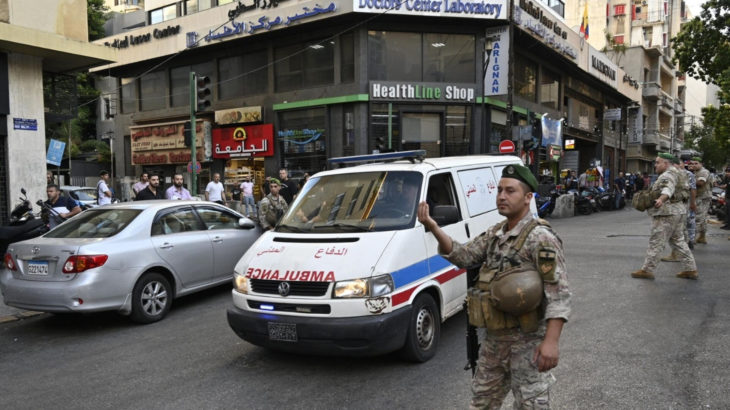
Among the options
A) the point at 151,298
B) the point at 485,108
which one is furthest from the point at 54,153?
the point at 485,108

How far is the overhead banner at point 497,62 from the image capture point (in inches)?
806

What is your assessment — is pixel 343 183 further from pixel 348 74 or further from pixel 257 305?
pixel 348 74

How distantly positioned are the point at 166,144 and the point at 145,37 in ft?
18.6

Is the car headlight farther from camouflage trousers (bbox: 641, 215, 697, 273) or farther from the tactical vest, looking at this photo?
camouflage trousers (bbox: 641, 215, 697, 273)

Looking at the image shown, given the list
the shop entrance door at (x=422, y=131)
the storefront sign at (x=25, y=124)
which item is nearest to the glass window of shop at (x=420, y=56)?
the shop entrance door at (x=422, y=131)

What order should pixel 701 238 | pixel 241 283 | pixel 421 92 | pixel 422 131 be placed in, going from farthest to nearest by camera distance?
pixel 422 131
pixel 421 92
pixel 701 238
pixel 241 283

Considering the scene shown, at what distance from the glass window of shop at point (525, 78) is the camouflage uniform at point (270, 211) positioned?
18476 millimetres

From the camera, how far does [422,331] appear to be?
455 centimetres

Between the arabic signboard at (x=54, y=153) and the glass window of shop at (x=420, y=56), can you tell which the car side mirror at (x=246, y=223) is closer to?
the arabic signboard at (x=54, y=153)

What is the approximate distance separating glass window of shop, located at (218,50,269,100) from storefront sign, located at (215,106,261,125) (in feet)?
3.12

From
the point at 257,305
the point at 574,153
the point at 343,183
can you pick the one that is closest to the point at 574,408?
the point at 257,305

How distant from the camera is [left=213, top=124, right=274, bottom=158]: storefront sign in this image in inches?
877

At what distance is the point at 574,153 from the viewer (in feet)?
105

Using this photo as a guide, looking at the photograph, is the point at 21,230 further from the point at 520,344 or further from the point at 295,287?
the point at 520,344
